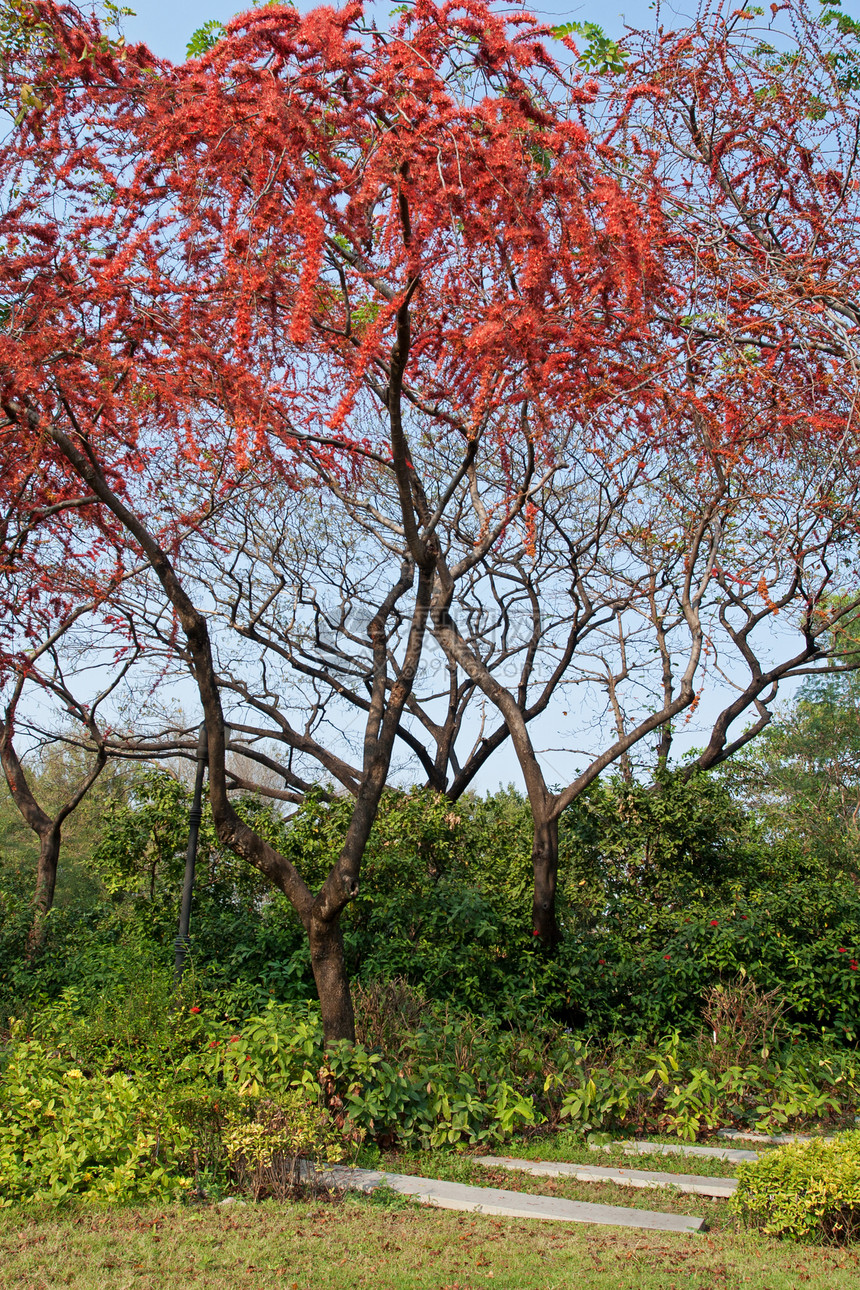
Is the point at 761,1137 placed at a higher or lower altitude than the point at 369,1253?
lower

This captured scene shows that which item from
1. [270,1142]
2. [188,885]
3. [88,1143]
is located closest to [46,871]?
[188,885]

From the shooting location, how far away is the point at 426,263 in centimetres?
512

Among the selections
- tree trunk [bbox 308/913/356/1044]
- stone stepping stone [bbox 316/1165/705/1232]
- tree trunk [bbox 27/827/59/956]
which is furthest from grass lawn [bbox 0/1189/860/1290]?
tree trunk [bbox 27/827/59/956]

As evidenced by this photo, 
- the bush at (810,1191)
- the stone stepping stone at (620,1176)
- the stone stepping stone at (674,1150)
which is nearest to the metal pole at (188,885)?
the stone stepping stone at (620,1176)

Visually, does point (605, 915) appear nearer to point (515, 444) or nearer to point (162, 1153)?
point (515, 444)

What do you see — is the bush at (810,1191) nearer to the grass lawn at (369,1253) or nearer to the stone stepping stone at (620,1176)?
the grass lawn at (369,1253)

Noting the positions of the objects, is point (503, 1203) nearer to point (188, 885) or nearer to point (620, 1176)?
point (620, 1176)

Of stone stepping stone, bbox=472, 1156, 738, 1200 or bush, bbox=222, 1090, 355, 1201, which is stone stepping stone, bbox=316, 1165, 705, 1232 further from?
stone stepping stone, bbox=472, 1156, 738, 1200

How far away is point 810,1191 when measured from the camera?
13.7ft

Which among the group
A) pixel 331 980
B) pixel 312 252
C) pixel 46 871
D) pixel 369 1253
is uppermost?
pixel 312 252

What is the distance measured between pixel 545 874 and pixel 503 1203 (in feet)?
12.7

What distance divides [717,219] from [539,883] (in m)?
5.52

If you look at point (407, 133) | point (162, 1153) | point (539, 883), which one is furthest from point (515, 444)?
point (162, 1153)

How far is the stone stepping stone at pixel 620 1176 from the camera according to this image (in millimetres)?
5016
